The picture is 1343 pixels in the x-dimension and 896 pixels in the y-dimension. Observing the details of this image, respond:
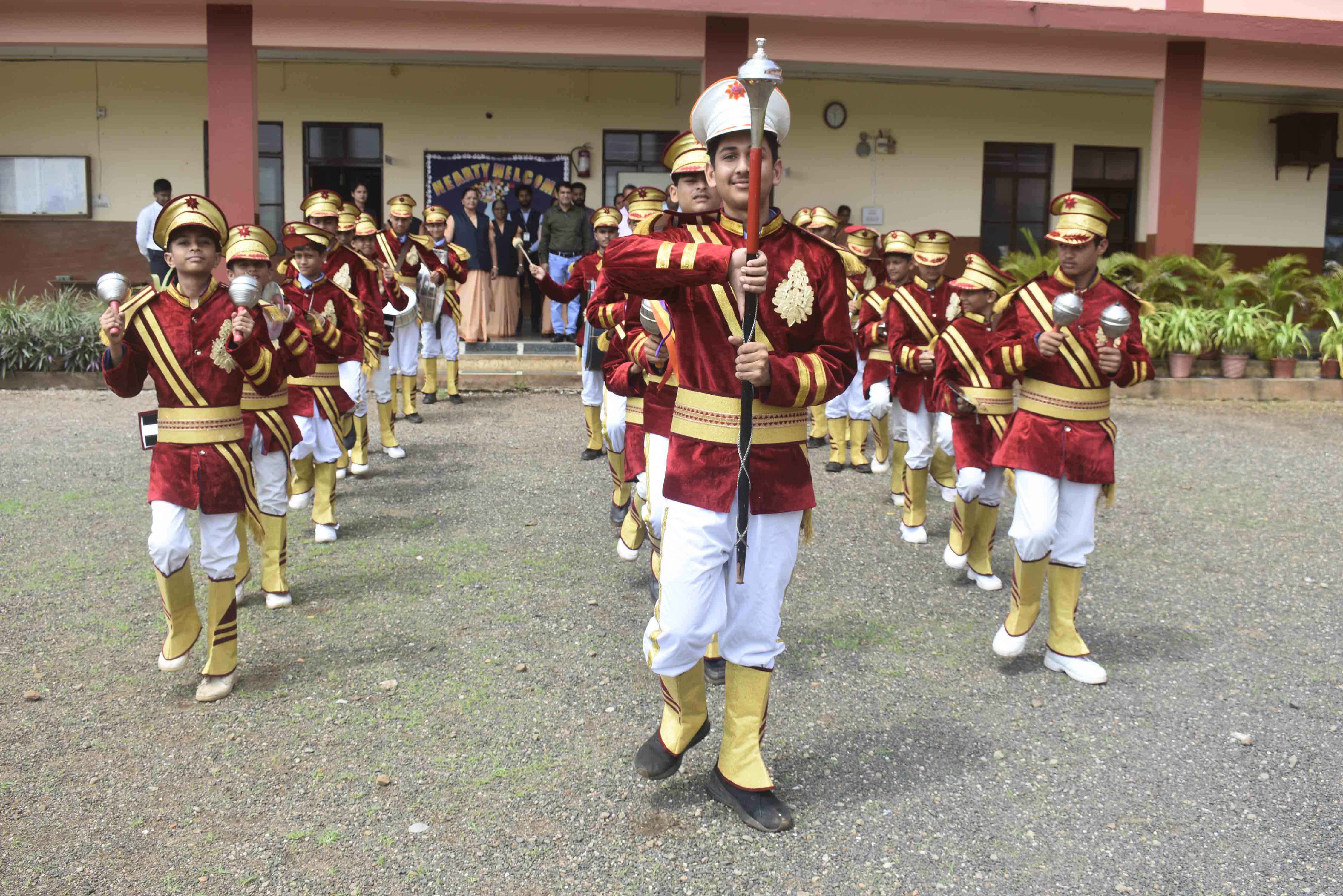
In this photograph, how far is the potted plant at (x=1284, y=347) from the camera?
527 inches

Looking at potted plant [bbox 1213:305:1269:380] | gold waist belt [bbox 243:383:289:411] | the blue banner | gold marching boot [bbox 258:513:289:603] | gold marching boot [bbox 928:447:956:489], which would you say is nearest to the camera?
gold waist belt [bbox 243:383:289:411]

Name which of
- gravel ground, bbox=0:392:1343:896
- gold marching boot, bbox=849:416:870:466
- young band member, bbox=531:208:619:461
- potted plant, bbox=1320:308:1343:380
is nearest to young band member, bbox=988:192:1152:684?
gravel ground, bbox=0:392:1343:896

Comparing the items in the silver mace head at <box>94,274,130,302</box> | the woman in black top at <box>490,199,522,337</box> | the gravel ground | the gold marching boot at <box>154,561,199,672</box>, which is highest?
the woman in black top at <box>490,199,522,337</box>

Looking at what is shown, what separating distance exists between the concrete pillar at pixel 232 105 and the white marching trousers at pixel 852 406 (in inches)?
315

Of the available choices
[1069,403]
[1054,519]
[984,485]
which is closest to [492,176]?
[984,485]

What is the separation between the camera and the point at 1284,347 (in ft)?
→ 44.0

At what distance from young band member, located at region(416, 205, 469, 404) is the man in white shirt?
4086mm

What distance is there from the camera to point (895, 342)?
727 cm

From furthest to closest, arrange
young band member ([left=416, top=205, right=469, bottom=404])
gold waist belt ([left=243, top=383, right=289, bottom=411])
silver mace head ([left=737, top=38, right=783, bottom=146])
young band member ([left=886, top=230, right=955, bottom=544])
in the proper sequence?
young band member ([left=416, top=205, right=469, bottom=404])
young band member ([left=886, top=230, right=955, bottom=544])
gold waist belt ([left=243, top=383, right=289, bottom=411])
silver mace head ([left=737, top=38, right=783, bottom=146])

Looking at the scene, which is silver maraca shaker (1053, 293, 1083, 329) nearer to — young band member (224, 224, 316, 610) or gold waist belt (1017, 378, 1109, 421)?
gold waist belt (1017, 378, 1109, 421)

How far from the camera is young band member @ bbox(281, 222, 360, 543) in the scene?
22.3ft

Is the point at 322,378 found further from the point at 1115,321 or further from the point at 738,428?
the point at 1115,321

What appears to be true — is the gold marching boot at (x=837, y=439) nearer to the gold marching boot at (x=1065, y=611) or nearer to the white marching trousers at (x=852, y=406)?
the white marching trousers at (x=852, y=406)

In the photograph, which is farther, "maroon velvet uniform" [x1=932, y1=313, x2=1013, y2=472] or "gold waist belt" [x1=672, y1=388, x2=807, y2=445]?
"maroon velvet uniform" [x1=932, y1=313, x2=1013, y2=472]
